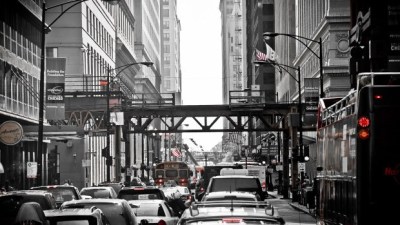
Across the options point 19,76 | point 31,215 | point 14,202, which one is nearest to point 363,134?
point 31,215

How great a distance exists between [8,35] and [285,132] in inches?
1346

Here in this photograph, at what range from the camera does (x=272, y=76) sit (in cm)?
17100

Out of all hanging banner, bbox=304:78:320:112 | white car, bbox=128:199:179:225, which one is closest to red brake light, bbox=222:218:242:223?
white car, bbox=128:199:179:225

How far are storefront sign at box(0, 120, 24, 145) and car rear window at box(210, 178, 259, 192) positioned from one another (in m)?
8.07

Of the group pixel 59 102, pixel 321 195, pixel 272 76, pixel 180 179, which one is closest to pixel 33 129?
pixel 59 102

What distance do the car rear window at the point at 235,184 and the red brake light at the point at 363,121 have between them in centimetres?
1684

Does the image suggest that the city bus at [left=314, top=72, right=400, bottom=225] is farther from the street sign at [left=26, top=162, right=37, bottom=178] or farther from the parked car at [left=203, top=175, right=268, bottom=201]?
the street sign at [left=26, top=162, right=37, bottom=178]

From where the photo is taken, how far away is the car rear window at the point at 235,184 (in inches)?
1296

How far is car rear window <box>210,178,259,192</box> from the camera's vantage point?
32.9 m

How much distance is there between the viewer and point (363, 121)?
16047 mm

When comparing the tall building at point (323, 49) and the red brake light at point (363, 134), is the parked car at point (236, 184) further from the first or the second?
the tall building at point (323, 49)

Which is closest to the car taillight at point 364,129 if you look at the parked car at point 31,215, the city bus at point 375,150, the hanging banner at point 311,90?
the city bus at point 375,150

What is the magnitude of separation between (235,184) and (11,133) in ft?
30.1

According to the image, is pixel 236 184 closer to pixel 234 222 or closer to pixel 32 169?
pixel 32 169
